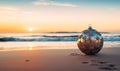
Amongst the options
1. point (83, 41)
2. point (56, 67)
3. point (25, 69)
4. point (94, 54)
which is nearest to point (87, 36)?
point (83, 41)

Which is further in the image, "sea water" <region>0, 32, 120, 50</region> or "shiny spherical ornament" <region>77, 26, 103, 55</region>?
"sea water" <region>0, 32, 120, 50</region>

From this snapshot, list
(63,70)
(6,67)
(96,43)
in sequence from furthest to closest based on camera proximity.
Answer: (96,43), (6,67), (63,70)

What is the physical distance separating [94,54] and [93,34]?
32.3 inches

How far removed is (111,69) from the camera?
589cm

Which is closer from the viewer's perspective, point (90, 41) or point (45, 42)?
point (90, 41)

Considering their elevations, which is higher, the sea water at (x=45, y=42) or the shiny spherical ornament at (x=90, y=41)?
the shiny spherical ornament at (x=90, y=41)

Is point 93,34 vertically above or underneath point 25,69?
above

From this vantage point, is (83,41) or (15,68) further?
(83,41)

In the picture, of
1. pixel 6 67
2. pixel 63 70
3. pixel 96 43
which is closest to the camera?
pixel 63 70

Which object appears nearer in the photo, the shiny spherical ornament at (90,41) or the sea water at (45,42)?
the shiny spherical ornament at (90,41)

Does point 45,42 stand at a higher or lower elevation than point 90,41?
lower

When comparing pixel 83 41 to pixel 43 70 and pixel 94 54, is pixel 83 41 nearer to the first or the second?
pixel 94 54

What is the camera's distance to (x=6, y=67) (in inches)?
247

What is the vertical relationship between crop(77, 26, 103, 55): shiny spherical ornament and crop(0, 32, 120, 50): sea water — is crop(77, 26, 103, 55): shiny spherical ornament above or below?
above
